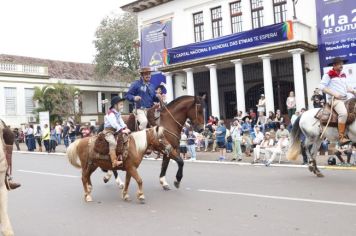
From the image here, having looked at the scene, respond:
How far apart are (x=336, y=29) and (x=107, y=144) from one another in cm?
1653

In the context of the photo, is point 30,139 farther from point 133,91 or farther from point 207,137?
point 133,91

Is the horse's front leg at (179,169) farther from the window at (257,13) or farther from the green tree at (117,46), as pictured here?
the green tree at (117,46)

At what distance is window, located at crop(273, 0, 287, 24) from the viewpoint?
24358 mm

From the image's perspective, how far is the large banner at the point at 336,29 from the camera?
21.0m

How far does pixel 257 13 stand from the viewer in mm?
25578

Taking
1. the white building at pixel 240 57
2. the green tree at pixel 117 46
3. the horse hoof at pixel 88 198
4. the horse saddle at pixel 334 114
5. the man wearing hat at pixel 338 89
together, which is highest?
the green tree at pixel 117 46

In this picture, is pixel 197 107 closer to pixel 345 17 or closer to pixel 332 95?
pixel 332 95

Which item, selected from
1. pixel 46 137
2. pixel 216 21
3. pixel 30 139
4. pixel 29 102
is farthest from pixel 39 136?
pixel 29 102

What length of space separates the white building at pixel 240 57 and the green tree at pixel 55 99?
1300cm

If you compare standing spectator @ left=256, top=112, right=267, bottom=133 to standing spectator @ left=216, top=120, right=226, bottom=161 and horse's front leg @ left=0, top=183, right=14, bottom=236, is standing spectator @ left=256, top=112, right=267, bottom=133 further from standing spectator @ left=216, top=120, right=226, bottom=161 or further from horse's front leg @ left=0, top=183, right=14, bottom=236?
horse's front leg @ left=0, top=183, right=14, bottom=236

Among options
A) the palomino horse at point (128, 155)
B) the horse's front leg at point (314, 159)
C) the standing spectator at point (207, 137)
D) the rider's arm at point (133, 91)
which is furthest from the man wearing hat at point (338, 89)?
the standing spectator at point (207, 137)

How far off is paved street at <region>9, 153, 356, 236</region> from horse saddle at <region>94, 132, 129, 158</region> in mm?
997

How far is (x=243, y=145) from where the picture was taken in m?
18.5

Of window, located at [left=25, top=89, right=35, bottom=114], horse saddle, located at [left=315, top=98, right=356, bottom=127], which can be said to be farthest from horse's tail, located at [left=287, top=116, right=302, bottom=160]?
window, located at [left=25, top=89, right=35, bottom=114]
